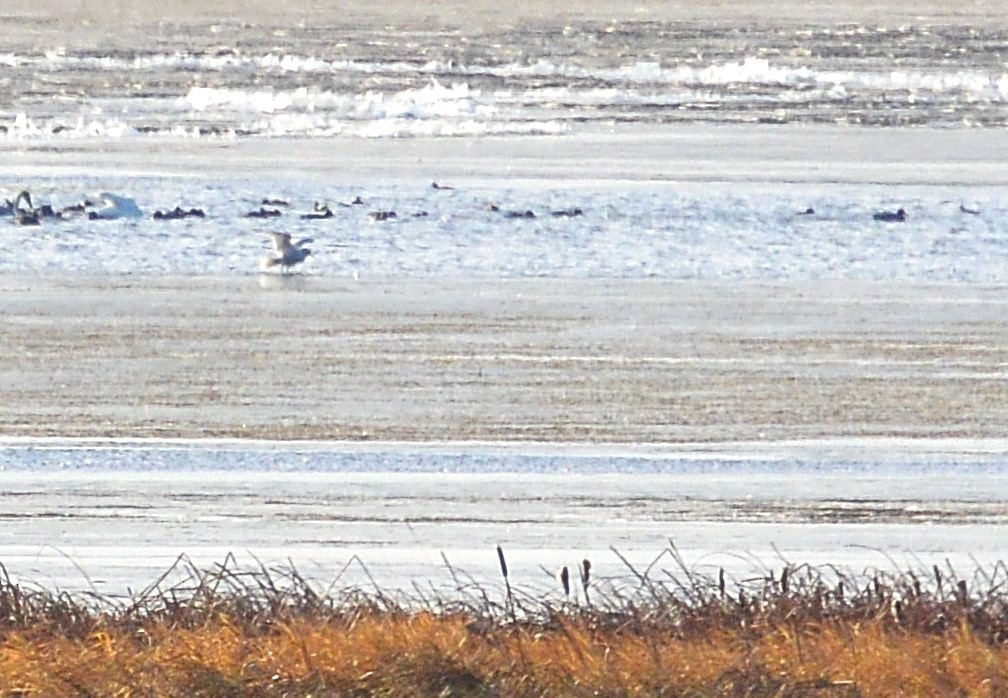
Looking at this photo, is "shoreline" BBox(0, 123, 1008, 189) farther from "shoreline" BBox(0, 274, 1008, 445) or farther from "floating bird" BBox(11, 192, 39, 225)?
"shoreline" BBox(0, 274, 1008, 445)

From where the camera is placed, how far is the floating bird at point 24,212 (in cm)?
1662

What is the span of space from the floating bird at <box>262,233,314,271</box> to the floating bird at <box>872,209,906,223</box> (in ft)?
14.4

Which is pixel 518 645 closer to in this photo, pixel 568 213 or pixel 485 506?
pixel 485 506

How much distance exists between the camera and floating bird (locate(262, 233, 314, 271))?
585 inches

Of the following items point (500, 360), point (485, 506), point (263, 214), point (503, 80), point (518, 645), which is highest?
point (518, 645)

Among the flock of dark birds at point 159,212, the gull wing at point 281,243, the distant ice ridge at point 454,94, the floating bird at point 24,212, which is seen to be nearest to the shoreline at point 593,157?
the distant ice ridge at point 454,94

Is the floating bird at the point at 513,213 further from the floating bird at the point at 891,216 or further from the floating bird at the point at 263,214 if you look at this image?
the floating bird at the point at 891,216

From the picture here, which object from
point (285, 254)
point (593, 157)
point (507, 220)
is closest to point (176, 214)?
point (285, 254)

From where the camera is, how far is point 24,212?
16.8 m

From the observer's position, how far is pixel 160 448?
986cm

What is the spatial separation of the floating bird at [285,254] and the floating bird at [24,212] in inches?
94.7

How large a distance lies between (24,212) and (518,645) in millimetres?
11832

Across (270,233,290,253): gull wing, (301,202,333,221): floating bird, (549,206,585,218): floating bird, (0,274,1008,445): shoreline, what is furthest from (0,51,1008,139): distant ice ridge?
(0,274,1008,445): shoreline

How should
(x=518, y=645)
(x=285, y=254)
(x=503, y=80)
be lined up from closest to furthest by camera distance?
(x=518, y=645), (x=285, y=254), (x=503, y=80)
